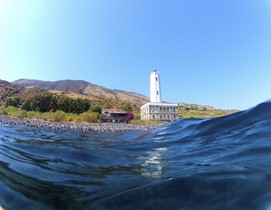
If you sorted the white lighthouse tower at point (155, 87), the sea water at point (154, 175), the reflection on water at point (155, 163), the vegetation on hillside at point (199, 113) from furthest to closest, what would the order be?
the vegetation on hillside at point (199, 113) → the white lighthouse tower at point (155, 87) → the reflection on water at point (155, 163) → the sea water at point (154, 175)

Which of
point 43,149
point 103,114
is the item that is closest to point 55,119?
point 103,114

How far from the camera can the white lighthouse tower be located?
60.4m

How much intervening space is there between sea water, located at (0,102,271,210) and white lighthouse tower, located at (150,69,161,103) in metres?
56.7

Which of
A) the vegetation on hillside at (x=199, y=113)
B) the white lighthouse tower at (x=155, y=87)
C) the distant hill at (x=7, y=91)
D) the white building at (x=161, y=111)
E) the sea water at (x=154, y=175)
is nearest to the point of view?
the sea water at (x=154, y=175)

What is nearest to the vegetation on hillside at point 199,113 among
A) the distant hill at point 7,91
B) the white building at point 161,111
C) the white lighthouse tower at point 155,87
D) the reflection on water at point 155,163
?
the white building at point 161,111

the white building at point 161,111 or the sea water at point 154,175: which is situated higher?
the white building at point 161,111

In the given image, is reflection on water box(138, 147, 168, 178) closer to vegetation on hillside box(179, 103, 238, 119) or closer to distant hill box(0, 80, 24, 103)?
vegetation on hillside box(179, 103, 238, 119)

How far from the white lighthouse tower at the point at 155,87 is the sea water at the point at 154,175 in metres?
56.7

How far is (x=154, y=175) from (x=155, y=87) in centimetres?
5905

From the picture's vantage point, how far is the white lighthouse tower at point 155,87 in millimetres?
60444

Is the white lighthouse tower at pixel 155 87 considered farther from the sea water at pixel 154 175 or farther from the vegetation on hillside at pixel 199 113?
the sea water at pixel 154 175

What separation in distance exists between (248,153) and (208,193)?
1046 mm

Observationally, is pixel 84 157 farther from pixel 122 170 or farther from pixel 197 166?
pixel 197 166

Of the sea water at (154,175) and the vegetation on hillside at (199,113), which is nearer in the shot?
the sea water at (154,175)
